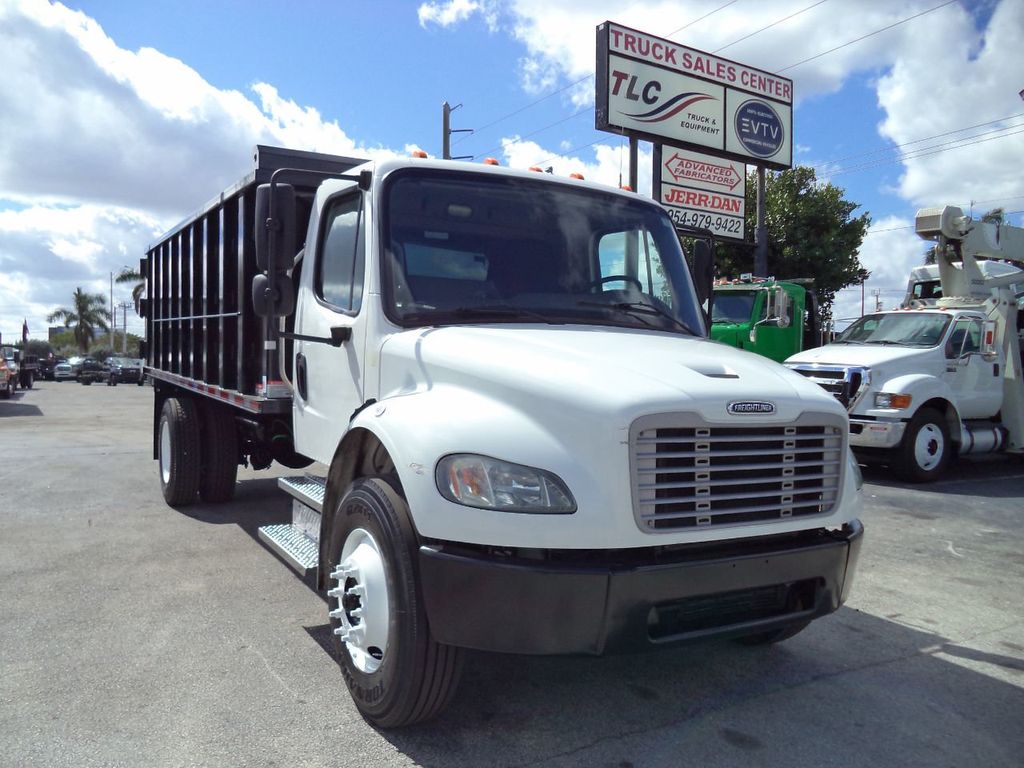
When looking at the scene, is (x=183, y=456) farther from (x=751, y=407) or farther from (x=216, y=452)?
(x=751, y=407)

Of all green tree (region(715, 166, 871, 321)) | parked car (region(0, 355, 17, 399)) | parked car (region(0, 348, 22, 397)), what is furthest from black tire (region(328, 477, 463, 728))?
parked car (region(0, 348, 22, 397))

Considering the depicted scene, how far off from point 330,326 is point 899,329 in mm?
9281

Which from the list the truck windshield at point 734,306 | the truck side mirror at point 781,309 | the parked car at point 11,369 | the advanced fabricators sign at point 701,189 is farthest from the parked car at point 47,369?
the truck side mirror at point 781,309

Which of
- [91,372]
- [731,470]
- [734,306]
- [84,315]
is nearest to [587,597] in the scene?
[731,470]

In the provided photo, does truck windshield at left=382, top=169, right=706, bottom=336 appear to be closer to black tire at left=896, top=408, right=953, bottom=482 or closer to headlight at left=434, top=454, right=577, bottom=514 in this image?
headlight at left=434, top=454, right=577, bottom=514

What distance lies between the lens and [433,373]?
3.49m

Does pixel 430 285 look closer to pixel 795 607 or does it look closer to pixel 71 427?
pixel 795 607

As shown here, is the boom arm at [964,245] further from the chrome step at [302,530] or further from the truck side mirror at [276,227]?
the truck side mirror at [276,227]

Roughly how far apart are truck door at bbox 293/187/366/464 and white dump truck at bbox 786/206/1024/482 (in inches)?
288

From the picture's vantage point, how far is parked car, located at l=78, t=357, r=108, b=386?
151ft

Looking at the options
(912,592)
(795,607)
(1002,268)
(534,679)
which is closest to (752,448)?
(795,607)

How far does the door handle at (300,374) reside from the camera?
493 centimetres

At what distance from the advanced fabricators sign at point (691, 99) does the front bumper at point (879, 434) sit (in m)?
8.43

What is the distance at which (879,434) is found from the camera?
9859mm
